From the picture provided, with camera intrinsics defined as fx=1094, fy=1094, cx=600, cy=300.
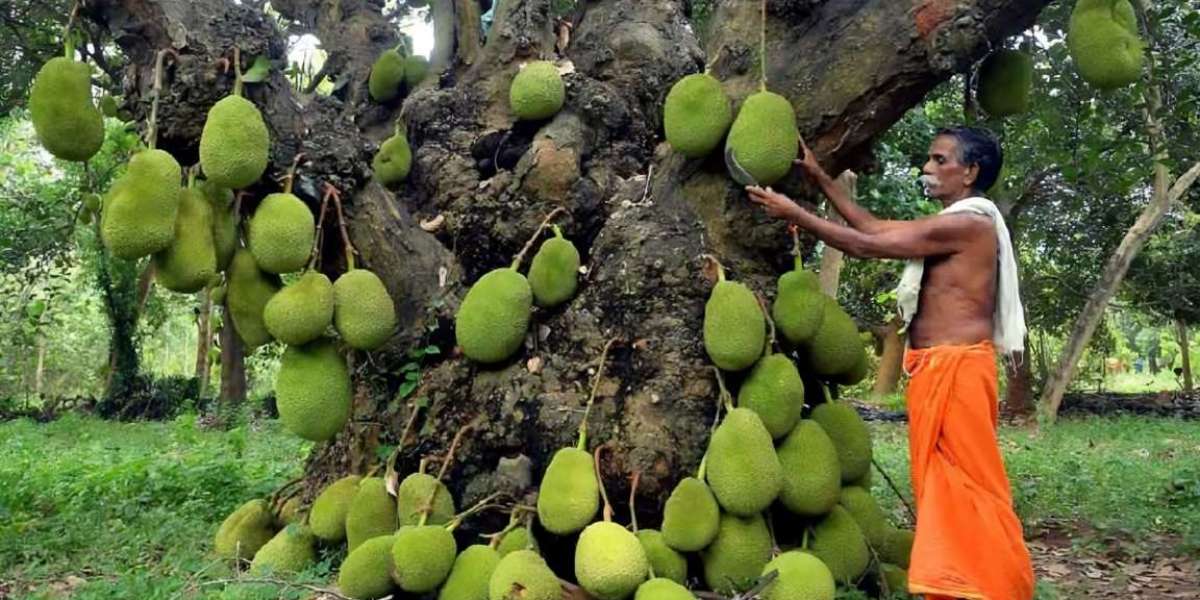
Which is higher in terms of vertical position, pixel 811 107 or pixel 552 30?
pixel 552 30

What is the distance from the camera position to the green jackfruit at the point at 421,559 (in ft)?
8.14

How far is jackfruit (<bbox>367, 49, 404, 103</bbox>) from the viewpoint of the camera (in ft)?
13.1

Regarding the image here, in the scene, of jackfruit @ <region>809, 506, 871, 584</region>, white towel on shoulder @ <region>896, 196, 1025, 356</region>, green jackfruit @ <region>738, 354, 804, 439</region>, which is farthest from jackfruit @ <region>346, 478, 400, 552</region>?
white towel on shoulder @ <region>896, 196, 1025, 356</region>

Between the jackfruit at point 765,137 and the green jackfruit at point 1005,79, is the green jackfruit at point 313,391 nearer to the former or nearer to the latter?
the jackfruit at point 765,137

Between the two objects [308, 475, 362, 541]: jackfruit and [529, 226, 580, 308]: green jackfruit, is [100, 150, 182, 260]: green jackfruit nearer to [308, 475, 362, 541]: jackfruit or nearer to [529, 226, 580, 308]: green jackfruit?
[308, 475, 362, 541]: jackfruit

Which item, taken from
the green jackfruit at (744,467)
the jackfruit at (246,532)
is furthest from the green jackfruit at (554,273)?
the jackfruit at (246,532)

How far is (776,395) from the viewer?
2.62m

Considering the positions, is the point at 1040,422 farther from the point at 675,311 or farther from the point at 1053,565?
the point at 675,311

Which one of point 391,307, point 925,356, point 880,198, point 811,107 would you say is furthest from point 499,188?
point 880,198

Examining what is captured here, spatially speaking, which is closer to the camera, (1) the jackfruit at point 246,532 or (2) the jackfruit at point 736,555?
(2) the jackfruit at point 736,555

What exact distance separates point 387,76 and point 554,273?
144 centimetres

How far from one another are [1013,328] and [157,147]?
7.19 ft

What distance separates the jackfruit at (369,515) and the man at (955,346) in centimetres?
122

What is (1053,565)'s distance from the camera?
365 centimetres
